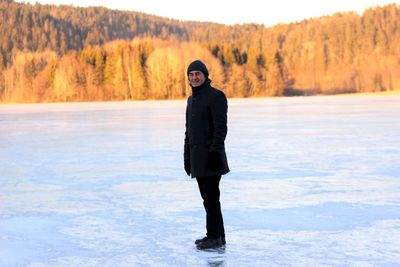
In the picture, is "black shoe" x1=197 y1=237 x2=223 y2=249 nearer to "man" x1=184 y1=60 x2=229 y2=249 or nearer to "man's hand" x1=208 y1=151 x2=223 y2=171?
"man" x1=184 y1=60 x2=229 y2=249

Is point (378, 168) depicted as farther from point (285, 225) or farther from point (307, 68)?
point (307, 68)

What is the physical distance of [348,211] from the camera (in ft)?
20.1

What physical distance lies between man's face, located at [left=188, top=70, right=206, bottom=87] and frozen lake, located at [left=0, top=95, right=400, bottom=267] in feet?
4.28

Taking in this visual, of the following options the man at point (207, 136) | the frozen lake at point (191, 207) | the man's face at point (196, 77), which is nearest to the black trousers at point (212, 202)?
the man at point (207, 136)

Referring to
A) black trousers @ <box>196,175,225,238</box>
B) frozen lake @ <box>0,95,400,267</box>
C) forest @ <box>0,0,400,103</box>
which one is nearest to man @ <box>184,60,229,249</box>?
black trousers @ <box>196,175,225,238</box>

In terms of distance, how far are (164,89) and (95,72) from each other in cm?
1565

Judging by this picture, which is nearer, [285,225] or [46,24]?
[285,225]

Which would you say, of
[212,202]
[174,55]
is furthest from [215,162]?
[174,55]

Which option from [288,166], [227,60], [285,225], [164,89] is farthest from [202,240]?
[227,60]

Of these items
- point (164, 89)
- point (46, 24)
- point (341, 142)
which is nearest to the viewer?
point (341, 142)

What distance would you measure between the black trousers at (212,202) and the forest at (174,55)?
75031mm

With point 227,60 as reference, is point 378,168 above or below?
below

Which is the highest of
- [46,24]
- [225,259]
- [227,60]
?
[46,24]

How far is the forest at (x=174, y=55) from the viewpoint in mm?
84312
